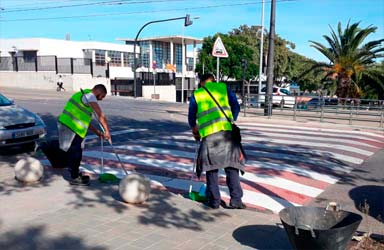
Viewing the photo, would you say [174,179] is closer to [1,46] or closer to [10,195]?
[10,195]

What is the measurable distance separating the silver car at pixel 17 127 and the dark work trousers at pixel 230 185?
17.0ft

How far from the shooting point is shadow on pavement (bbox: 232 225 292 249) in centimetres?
449

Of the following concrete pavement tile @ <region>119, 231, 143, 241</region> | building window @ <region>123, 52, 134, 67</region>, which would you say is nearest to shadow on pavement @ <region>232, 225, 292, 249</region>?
concrete pavement tile @ <region>119, 231, 143, 241</region>

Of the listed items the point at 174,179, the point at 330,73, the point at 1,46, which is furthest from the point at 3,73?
the point at 174,179

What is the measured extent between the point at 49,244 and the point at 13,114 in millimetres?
5691

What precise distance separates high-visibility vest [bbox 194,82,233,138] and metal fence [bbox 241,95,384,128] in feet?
39.6

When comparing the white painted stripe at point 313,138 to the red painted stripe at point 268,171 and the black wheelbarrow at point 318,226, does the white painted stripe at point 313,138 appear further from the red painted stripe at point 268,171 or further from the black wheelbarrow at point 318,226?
the black wheelbarrow at point 318,226

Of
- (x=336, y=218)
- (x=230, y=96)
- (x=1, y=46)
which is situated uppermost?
(x=1, y=46)

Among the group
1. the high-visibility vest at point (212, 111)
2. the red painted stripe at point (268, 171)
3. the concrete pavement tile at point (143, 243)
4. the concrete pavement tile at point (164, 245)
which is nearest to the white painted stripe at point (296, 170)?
the red painted stripe at point (268, 171)

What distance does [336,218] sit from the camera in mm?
4062

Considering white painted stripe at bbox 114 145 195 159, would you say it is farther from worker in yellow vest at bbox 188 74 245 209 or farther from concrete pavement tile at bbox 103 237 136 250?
concrete pavement tile at bbox 103 237 136 250

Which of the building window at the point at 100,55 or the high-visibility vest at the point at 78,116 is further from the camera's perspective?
the building window at the point at 100,55

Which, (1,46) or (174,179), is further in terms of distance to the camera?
(1,46)

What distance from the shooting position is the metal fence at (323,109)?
54.5ft
